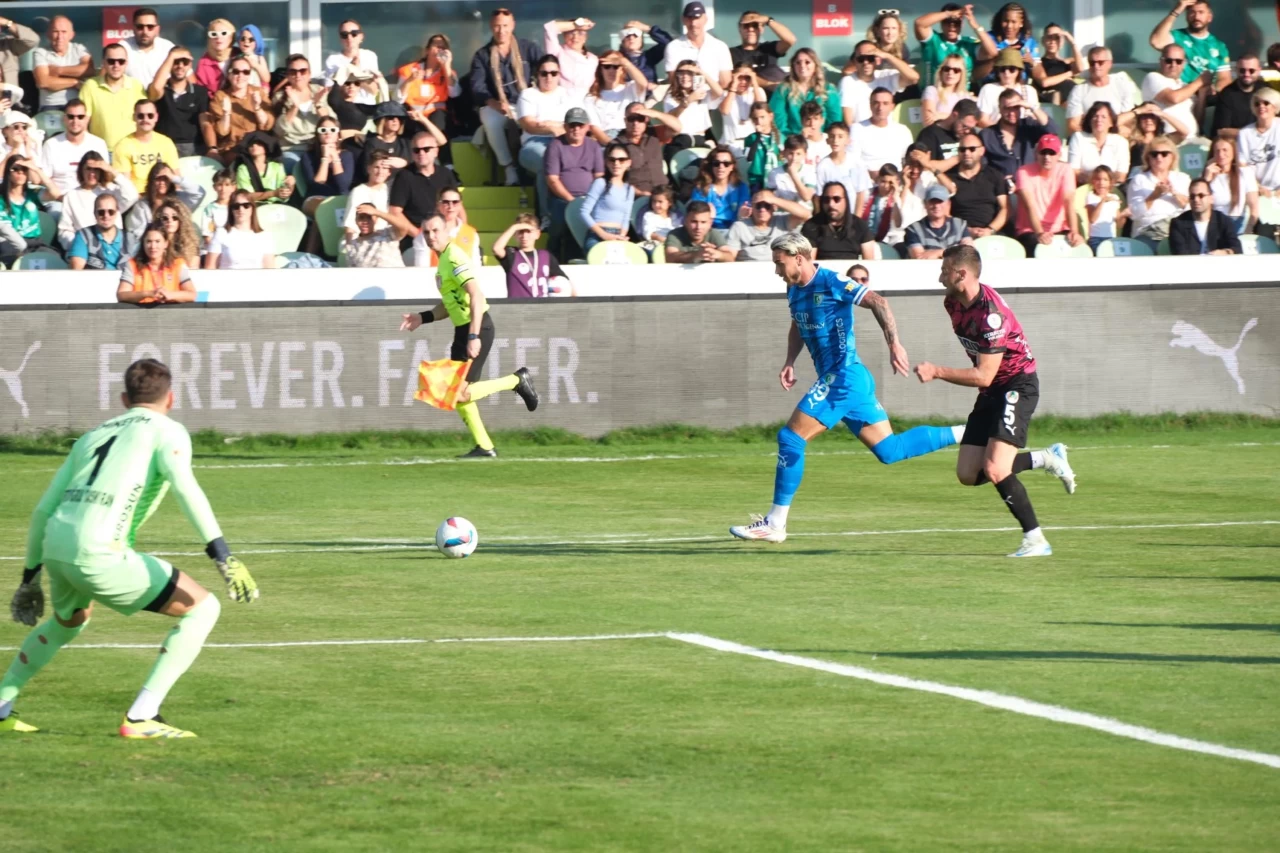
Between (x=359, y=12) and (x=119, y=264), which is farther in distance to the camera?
(x=359, y=12)

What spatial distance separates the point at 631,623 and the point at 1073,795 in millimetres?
3872

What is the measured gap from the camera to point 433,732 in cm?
767

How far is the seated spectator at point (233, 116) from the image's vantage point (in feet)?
75.3

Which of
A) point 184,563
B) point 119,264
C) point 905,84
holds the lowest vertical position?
point 184,563

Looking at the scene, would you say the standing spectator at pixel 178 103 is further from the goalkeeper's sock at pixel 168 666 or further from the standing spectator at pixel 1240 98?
the goalkeeper's sock at pixel 168 666

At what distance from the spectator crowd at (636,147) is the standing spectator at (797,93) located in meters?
0.03

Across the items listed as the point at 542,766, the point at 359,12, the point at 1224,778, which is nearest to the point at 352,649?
the point at 542,766

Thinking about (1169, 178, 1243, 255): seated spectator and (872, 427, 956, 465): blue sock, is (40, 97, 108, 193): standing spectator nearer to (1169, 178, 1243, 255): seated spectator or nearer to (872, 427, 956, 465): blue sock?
(872, 427, 956, 465): blue sock

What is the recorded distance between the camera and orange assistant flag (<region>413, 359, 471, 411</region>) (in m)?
18.0

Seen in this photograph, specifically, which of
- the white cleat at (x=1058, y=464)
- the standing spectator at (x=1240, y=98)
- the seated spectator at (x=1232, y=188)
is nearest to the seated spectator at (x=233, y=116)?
the seated spectator at (x=1232, y=188)

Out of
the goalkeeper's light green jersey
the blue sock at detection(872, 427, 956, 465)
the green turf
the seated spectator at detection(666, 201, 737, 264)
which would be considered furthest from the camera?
the seated spectator at detection(666, 201, 737, 264)

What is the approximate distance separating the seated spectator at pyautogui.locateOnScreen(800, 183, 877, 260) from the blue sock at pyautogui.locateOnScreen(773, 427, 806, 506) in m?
8.42

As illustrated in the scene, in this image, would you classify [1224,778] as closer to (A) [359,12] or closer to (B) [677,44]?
(B) [677,44]

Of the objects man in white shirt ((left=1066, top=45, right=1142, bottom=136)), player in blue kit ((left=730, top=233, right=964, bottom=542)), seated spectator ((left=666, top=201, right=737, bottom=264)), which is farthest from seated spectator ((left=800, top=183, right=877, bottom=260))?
player in blue kit ((left=730, top=233, right=964, bottom=542))
